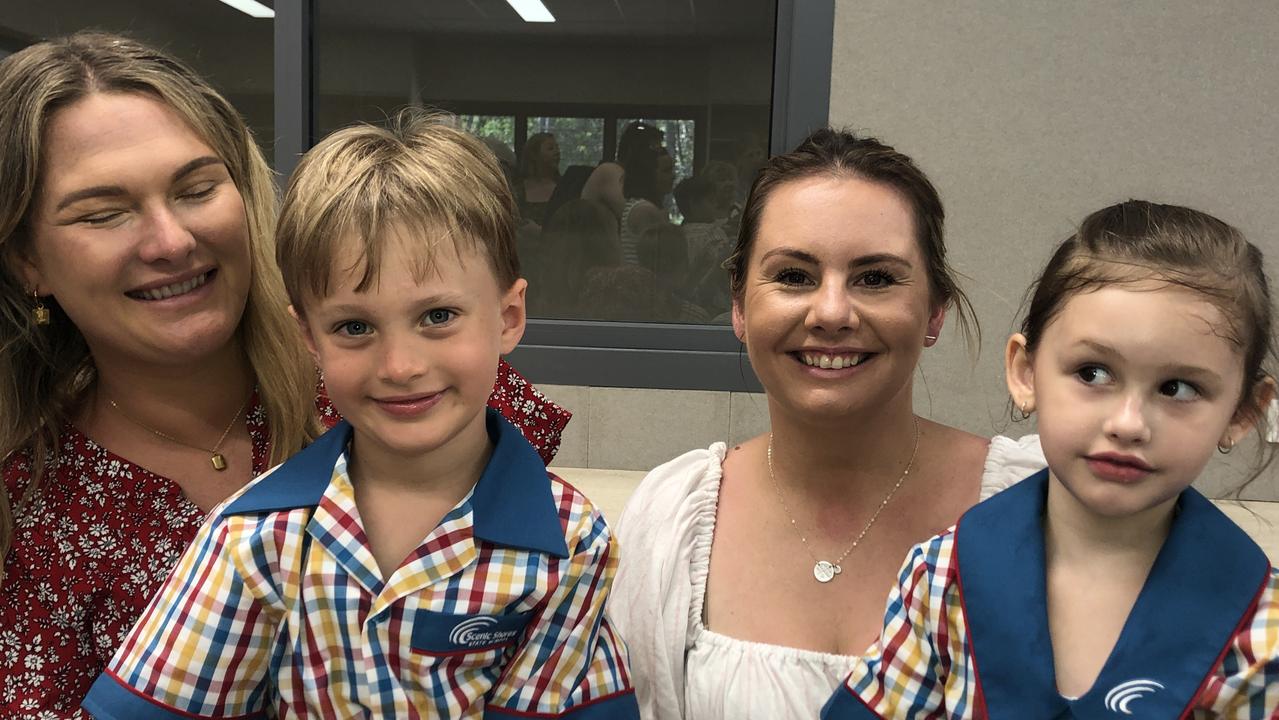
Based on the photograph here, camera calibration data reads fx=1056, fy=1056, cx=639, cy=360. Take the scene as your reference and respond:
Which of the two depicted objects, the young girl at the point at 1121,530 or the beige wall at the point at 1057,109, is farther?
the beige wall at the point at 1057,109

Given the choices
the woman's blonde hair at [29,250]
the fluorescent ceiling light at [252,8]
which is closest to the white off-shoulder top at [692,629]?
the woman's blonde hair at [29,250]

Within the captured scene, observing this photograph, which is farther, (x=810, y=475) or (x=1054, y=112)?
(x=1054, y=112)

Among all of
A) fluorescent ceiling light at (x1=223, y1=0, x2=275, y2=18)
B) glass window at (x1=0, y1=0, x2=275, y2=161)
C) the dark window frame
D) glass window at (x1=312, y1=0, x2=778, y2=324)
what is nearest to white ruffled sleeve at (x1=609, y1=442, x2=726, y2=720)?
the dark window frame

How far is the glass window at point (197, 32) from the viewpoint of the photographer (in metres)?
3.83

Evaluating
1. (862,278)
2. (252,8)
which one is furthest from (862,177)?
(252,8)

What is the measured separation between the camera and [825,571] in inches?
60.3

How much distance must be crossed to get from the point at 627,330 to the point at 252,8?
70.5 inches

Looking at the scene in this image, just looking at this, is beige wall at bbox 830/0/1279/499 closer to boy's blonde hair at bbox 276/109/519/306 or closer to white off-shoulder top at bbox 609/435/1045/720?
white off-shoulder top at bbox 609/435/1045/720

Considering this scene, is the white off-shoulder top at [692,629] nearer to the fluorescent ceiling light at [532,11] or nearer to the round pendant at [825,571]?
the round pendant at [825,571]

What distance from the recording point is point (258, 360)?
1.55m

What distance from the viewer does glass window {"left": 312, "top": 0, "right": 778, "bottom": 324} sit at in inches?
145

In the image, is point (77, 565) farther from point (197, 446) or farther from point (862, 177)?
point (862, 177)

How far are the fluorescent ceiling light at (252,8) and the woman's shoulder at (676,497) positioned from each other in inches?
112

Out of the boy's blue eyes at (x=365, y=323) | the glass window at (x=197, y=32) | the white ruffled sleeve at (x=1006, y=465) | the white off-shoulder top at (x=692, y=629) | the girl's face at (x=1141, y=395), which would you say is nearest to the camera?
the girl's face at (x=1141, y=395)
